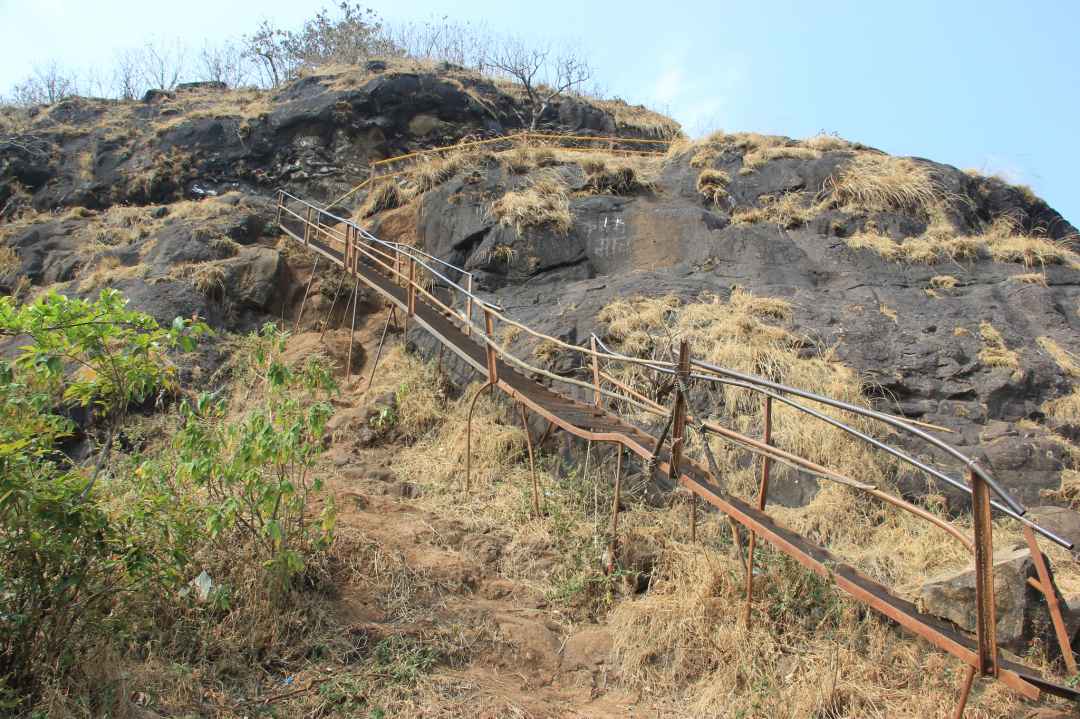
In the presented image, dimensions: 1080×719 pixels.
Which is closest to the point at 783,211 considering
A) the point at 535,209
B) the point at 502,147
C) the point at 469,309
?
the point at 535,209

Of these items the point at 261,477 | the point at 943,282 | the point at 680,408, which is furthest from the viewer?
the point at 943,282

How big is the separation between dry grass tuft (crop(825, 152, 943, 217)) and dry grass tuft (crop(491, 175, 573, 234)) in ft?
13.7

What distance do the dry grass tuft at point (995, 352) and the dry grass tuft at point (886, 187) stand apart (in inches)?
127

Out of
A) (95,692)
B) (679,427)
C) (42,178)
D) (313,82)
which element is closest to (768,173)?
(679,427)

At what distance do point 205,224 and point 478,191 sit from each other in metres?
5.14

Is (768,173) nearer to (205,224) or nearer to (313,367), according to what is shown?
(313,367)

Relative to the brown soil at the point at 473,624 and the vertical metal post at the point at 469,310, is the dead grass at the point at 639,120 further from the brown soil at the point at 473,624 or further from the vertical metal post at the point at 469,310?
the brown soil at the point at 473,624

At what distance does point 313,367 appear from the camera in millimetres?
6090

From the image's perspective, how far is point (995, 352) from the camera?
8188mm

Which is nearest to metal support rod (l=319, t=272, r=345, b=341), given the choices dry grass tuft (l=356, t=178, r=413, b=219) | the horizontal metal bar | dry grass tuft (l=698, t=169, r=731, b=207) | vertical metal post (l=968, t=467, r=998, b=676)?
dry grass tuft (l=356, t=178, r=413, b=219)

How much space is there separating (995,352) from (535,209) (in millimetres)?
6732

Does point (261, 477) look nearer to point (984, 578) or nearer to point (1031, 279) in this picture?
point (984, 578)

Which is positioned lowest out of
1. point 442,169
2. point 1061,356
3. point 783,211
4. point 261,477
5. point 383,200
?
point 261,477

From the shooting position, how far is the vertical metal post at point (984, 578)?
11.6ft
